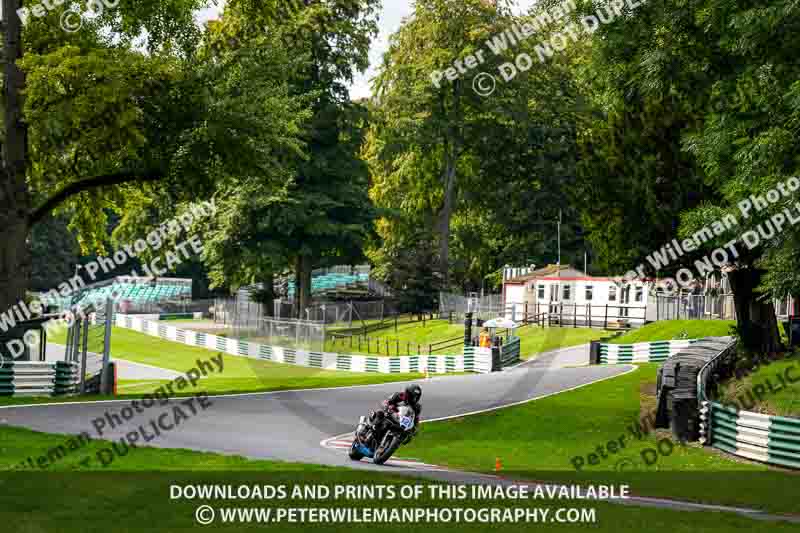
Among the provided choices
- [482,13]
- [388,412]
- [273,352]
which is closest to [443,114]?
[482,13]

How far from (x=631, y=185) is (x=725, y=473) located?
565 inches

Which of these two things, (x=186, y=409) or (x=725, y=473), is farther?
(x=186, y=409)

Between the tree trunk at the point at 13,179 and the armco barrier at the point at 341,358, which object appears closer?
the tree trunk at the point at 13,179

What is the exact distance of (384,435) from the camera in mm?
15898

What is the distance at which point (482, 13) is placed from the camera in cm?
6931

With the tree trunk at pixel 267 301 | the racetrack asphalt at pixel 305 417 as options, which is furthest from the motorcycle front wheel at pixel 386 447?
the tree trunk at pixel 267 301

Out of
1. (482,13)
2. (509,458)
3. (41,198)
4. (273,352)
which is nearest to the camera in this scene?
(509,458)

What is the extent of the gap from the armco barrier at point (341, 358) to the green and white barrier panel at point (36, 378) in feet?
58.3

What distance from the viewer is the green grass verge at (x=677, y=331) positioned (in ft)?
143

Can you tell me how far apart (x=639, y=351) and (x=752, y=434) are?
2289 cm

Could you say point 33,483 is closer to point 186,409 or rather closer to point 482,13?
point 186,409

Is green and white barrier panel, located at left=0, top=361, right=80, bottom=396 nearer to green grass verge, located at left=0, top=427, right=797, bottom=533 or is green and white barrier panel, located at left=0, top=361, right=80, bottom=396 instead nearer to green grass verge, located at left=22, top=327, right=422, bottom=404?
green grass verge, located at left=22, top=327, right=422, bottom=404

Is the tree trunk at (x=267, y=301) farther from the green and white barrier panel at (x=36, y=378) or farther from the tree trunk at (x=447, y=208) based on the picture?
the green and white barrier panel at (x=36, y=378)

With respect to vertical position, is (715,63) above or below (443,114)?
below
